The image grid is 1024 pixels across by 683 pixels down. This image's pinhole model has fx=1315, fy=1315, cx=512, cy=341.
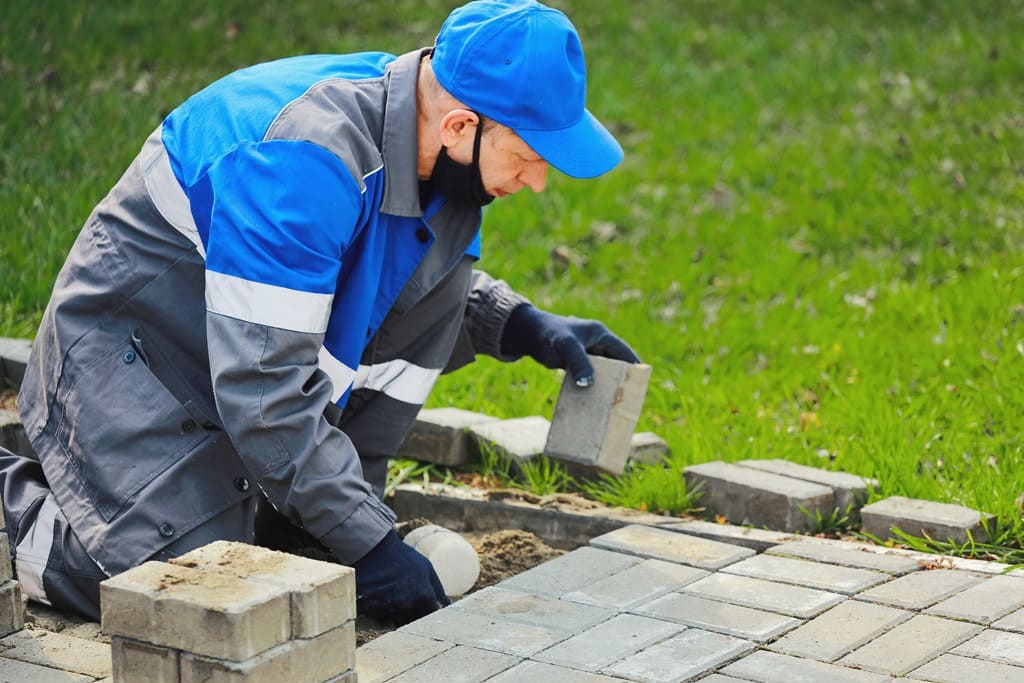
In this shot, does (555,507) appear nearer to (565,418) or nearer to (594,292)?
(565,418)

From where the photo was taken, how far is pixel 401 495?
14.4ft

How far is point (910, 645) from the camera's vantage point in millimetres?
3074

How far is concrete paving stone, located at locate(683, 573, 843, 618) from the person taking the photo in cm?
333

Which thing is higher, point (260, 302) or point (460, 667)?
point (260, 302)

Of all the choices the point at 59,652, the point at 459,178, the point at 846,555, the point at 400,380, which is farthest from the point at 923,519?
the point at 59,652

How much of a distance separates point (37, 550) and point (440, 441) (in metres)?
1.54

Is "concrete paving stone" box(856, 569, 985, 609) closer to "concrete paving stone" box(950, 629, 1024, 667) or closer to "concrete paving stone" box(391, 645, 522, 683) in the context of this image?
"concrete paving stone" box(950, 629, 1024, 667)

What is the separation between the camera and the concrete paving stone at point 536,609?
3.24 m

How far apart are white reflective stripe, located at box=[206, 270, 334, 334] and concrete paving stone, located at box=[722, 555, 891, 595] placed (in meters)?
1.40

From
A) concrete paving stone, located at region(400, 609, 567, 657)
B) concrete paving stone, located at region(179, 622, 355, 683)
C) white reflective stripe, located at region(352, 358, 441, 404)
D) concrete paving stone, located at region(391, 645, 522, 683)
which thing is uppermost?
white reflective stripe, located at region(352, 358, 441, 404)

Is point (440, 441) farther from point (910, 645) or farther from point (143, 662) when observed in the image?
point (143, 662)

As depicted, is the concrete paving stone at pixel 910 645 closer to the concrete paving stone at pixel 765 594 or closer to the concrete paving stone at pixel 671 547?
the concrete paving stone at pixel 765 594

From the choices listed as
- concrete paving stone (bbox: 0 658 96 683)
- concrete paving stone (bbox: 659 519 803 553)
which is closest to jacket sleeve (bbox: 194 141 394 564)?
concrete paving stone (bbox: 0 658 96 683)

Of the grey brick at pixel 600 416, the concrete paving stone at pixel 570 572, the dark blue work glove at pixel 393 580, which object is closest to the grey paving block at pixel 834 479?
the grey brick at pixel 600 416
